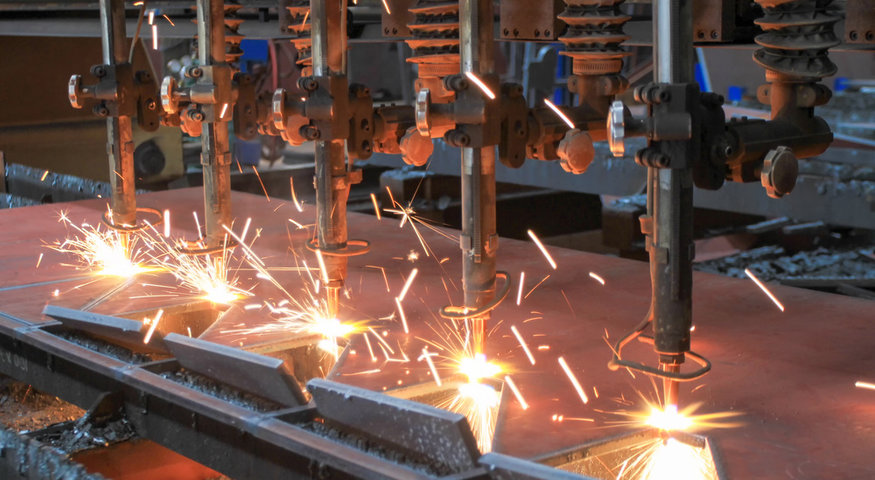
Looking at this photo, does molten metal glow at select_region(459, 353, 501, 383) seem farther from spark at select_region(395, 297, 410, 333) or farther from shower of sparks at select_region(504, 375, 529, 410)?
spark at select_region(395, 297, 410, 333)

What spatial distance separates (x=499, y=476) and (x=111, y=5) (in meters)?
1.88

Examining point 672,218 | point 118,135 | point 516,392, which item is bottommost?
point 516,392

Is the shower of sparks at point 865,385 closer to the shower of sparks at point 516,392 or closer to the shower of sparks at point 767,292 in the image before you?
the shower of sparks at point 767,292

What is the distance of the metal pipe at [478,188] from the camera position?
175 cm

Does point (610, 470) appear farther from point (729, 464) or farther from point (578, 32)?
point (578, 32)

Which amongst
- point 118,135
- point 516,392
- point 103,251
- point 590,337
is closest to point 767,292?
point 590,337

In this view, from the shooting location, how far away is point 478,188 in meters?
1.78

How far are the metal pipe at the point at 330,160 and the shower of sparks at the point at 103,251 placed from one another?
1.06m

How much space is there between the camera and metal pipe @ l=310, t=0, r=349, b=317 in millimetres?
2025

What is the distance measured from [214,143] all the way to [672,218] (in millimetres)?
1477

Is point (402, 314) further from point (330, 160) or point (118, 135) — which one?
point (118, 135)

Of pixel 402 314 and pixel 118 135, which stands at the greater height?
pixel 118 135

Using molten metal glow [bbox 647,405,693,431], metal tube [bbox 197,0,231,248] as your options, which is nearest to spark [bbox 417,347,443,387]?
molten metal glow [bbox 647,405,693,431]

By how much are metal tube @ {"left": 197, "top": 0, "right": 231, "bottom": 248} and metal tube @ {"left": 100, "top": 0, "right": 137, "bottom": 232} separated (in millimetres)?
307
